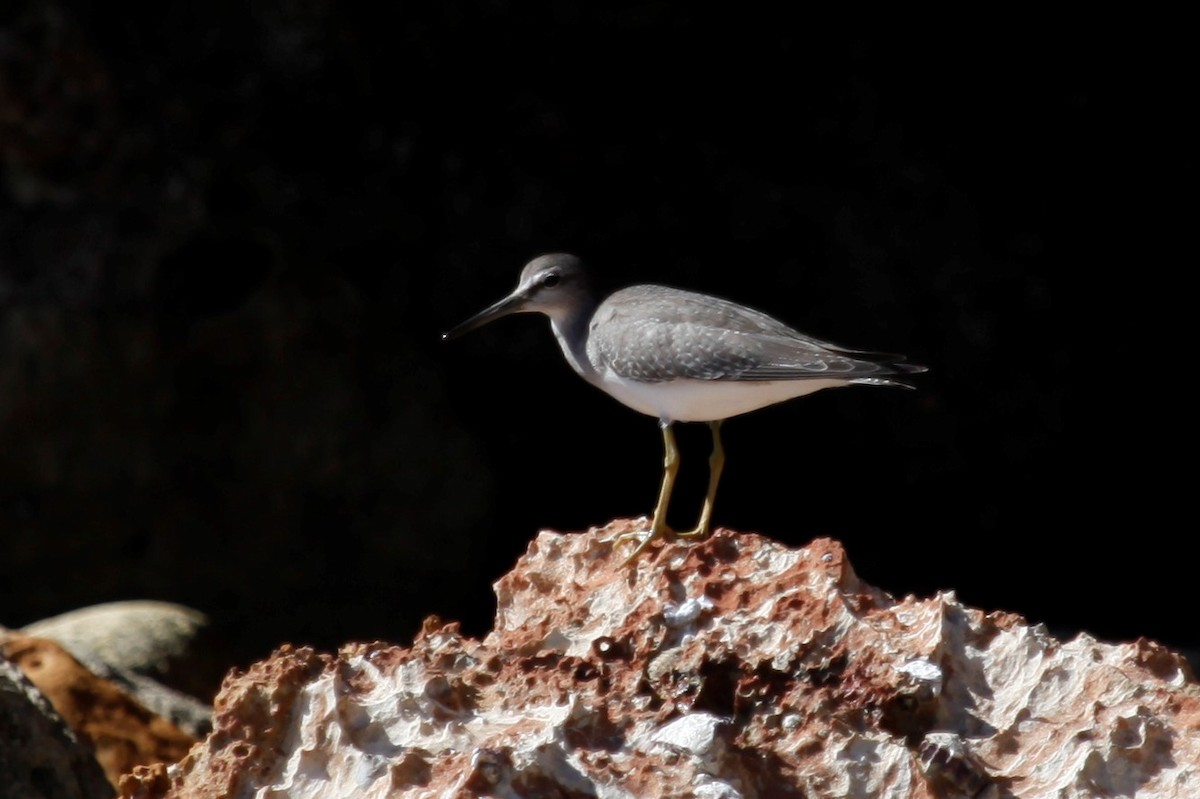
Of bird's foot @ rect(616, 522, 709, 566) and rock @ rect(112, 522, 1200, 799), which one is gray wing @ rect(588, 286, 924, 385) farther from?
rock @ rect(112, 522, 1200, 799)

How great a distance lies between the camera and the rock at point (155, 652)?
623cm

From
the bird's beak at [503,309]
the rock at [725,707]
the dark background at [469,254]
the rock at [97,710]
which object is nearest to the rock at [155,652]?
the rock at [97,710]

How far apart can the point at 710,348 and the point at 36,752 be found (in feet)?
8.55

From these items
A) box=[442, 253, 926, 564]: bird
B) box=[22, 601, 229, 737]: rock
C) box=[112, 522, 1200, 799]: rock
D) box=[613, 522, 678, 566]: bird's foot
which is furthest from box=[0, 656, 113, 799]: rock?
box=[442, 253, 926, 564]: bird

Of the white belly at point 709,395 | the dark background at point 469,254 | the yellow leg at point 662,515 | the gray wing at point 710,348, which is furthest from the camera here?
the dark background at point 469,254

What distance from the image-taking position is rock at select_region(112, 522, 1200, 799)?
3.42m

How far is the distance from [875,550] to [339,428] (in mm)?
3347

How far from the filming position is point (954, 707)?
3.70m

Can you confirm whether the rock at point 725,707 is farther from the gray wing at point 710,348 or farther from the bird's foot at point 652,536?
the gray wing at point 710,348

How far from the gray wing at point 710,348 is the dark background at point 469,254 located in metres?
2.74

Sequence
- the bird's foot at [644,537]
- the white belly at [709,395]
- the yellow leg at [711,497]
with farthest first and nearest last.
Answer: the white belly at [709,395], the yellow leg at [711,497], the bird's foot at [644,537]

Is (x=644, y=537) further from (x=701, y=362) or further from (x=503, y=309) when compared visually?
(x=503, y=309)

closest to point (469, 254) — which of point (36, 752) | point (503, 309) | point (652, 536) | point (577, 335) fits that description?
point (503, 309)

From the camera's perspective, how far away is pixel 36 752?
455 centimetres
